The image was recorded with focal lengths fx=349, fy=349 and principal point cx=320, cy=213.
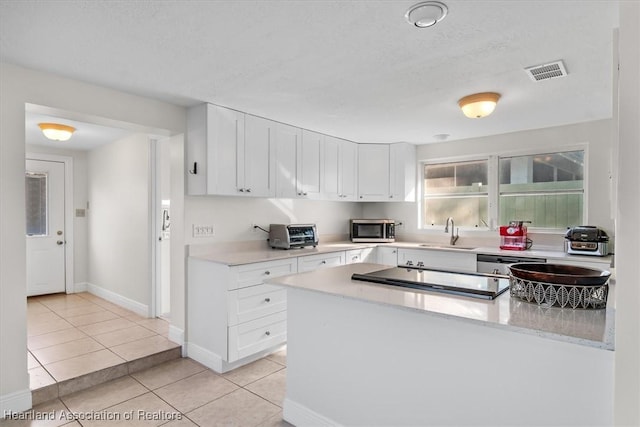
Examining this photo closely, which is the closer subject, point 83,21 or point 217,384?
point 83,21

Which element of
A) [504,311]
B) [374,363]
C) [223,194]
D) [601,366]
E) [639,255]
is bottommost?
[374,363]

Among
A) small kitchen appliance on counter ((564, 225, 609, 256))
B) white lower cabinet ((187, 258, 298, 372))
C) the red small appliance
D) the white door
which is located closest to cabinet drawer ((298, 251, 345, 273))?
white lower cabinet ((187, 258, 298, 372))

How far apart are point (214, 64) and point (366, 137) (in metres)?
2.53

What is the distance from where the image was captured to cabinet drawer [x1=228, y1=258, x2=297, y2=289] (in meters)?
2.94

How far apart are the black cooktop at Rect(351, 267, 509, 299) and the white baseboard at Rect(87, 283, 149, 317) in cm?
320

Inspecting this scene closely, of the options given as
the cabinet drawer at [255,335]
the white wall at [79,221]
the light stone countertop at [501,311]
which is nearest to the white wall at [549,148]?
the light stone countertop at [501,311]

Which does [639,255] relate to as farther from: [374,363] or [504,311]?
[374,363]

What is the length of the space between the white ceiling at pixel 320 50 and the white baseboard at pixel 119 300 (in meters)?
2.53

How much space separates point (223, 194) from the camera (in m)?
3.20

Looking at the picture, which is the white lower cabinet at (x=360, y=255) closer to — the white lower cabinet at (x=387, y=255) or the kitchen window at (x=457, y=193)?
the white lower cabinet at (x=387, y=255)

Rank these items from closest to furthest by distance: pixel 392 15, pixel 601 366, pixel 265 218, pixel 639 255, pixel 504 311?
pixel 639 255, pixel 601 366, pixel 504 311, pixel 392 15, pixel 265 218

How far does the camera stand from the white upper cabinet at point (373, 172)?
4816 mm

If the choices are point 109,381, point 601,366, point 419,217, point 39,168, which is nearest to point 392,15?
point 601,366

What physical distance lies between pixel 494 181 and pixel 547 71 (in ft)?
7.18
